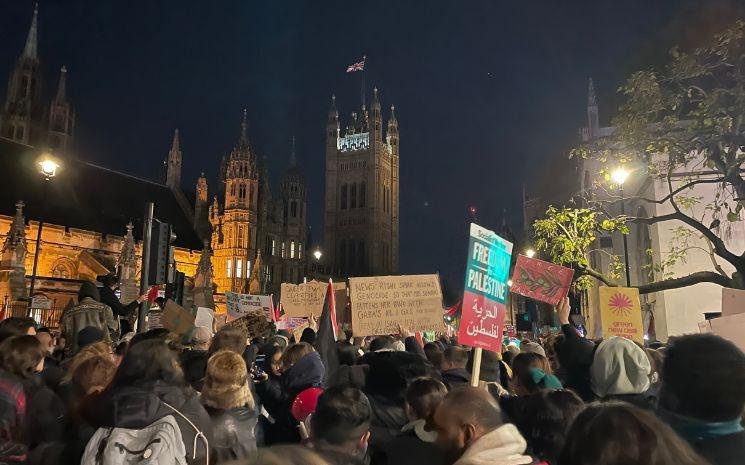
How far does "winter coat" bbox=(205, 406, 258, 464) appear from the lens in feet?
11.6

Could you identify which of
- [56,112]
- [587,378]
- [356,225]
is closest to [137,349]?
[587,378]

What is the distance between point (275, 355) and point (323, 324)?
87cm

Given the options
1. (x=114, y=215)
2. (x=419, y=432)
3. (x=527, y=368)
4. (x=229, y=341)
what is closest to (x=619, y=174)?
(x=527, y=368)

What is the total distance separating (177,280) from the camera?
13453mm

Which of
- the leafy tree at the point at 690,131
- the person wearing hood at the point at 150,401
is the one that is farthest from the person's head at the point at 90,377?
the leafy tree at the point at 690,131

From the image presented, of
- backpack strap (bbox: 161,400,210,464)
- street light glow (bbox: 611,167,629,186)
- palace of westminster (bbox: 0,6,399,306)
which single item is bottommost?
backpack strap (bbox: 161,400,210,464)

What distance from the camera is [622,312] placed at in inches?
396

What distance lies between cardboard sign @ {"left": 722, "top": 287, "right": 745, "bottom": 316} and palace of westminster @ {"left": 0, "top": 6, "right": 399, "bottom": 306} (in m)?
25.1

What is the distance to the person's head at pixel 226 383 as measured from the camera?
12.3ft

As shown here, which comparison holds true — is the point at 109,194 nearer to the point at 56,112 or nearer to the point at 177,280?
the point at 56,112

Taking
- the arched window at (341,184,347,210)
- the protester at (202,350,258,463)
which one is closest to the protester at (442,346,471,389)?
the protester at (202,350,258,463)

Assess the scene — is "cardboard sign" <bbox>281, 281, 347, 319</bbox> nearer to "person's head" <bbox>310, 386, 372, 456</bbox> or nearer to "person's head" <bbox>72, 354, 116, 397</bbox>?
"person's head" <bbox>72, 354, 116, 397</bbox>

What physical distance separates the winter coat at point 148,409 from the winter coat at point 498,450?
60.2 inches

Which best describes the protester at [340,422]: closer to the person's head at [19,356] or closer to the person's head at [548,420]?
the person's head at [548,420]
